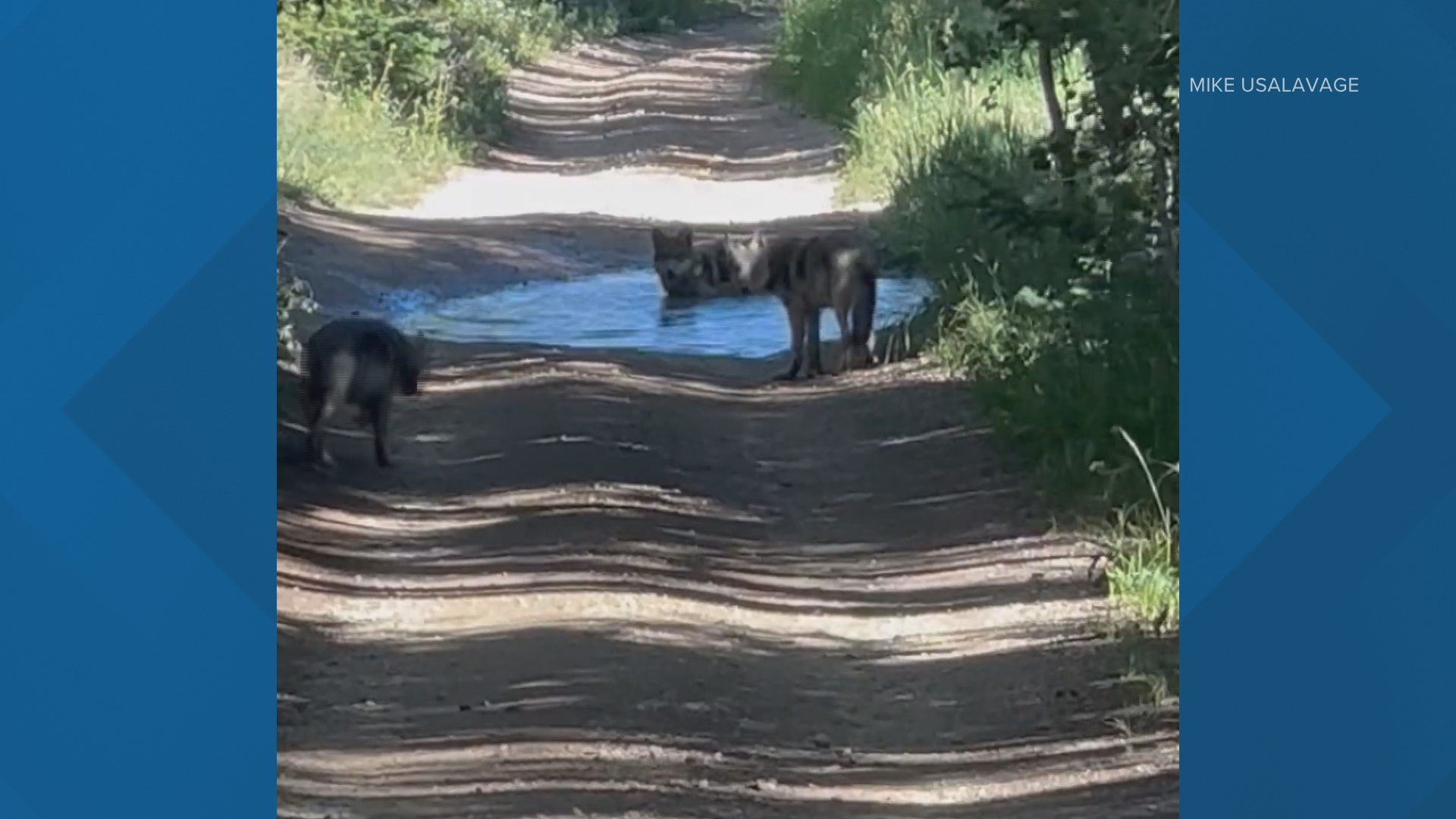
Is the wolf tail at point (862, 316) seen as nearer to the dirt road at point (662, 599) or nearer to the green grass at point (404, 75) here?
the dirt road at point (662, 599)

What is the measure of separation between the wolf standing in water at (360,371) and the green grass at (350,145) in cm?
19

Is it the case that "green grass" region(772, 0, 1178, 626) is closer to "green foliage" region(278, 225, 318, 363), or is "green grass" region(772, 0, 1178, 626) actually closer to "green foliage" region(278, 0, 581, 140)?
"green foliage" region(278, 0, 581, 140)

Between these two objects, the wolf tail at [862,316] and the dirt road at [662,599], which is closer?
the dirt road at [662,599]

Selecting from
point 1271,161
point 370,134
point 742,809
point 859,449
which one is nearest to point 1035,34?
point 1271,161

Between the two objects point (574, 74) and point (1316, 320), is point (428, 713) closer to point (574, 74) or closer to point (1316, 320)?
point (574, 74)

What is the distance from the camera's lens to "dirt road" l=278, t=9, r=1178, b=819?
10.9 feet

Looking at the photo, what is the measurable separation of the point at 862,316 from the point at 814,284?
8cm

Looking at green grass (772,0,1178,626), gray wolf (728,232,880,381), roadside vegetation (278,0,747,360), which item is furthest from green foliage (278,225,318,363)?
green grass (772,0,1178,626)

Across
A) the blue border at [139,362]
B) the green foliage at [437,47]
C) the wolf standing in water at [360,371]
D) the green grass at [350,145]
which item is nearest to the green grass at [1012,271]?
the green foliage at [437,47]

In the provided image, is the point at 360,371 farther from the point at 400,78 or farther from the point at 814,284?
the point at 814,284

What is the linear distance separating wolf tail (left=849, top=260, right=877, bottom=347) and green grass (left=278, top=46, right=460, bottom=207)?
0.60m

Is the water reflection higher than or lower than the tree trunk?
lower

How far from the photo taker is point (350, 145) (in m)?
3.41

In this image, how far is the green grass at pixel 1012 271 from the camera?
339 cm
